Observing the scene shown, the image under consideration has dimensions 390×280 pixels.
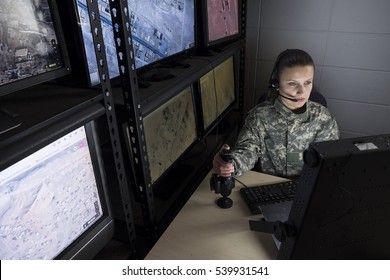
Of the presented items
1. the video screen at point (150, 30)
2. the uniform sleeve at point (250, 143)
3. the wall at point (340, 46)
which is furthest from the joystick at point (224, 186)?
the wall at point (340, 46)

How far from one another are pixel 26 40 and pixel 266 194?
856 mm

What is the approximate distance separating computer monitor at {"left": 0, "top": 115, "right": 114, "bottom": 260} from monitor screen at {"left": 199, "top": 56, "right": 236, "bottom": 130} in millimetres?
725

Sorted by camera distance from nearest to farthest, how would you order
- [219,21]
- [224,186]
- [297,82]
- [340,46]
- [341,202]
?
[341,202], [224,186], [297,82], [219,21], [340,46]

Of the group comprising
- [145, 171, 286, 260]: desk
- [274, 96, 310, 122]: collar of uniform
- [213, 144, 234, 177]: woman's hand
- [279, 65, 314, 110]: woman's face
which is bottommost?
[145, 171, 286, 260]: desk

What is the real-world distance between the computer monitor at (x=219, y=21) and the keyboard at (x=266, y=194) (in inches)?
27.9

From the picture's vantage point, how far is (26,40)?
0.61 meters

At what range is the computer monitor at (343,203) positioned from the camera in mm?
532

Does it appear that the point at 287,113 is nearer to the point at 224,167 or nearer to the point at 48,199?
the point at 224,167

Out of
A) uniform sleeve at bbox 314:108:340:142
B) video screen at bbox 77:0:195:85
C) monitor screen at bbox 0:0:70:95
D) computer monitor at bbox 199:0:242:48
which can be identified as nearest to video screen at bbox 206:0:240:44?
computer monitor at bbox 199:0:242:48

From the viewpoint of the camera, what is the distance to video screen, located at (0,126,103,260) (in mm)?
573

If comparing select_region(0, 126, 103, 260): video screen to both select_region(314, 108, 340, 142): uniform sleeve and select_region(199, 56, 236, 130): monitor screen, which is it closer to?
select_region(199, 56, 236, 130): monitor screen

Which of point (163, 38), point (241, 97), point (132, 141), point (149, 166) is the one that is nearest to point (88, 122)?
point (132, 141)

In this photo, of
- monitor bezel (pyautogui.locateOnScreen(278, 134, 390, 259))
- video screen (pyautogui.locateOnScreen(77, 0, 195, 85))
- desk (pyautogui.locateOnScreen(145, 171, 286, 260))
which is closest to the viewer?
monitor bezel (pyautogui.locateOnScreen(278, 134, 390, 259))

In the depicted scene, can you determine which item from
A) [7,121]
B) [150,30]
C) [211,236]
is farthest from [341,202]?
[150,30]
